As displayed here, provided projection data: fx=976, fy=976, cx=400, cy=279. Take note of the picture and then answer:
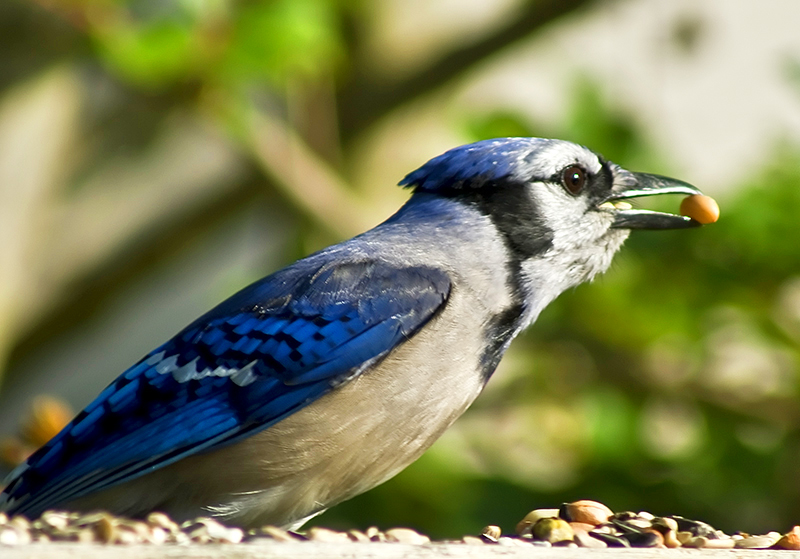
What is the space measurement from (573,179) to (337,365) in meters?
0.59

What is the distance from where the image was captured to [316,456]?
140cm

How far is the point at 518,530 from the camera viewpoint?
134 centimetres

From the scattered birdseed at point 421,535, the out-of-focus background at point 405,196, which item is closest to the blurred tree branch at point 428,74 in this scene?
the out-of-focus background at point 405,196

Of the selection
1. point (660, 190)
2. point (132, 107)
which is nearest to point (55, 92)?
point (132, 107)

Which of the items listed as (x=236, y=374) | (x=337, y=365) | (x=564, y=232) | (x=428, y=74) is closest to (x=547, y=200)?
(x=564, y=232)

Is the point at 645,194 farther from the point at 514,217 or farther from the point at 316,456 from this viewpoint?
the point at 316,456

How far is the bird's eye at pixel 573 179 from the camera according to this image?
5.71 ft

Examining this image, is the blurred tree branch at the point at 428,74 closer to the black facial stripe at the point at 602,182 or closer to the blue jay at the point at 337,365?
the black facial stripe at the point at 602,182

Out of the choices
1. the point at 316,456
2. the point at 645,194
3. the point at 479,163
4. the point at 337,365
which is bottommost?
the point at 316,456

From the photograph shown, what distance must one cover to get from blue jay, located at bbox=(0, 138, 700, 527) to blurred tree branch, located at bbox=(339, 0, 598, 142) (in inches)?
51.3

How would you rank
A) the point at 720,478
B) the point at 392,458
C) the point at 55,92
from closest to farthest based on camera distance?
1. the point at 392,458
2. the point at 720,478
3. the point at 55,92

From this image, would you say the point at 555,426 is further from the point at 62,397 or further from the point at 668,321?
the point at 62,397

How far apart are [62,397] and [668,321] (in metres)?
2.87

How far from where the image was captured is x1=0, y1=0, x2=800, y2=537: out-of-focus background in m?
2.41
